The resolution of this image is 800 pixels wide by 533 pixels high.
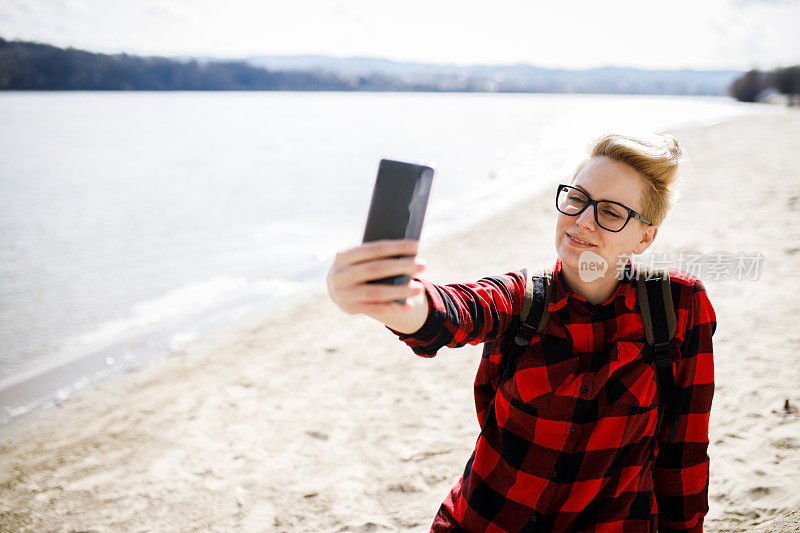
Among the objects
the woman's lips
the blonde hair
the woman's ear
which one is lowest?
the woman's lips

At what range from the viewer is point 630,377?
155 centimetres

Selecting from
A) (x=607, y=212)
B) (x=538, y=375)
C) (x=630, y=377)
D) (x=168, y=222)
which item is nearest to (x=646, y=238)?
(x=607, y=212)

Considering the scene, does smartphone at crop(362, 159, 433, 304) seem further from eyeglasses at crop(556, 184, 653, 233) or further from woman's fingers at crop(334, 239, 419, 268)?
eyeglasses at crop(556, 184, 653, 233)

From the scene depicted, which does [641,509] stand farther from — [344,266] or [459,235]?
[459,235]

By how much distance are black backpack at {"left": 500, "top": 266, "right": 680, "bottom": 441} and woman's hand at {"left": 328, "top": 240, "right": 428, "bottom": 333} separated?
0.68 m

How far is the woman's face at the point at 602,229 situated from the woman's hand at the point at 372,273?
796mm

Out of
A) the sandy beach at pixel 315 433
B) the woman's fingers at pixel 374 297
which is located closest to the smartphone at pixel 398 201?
the woman's fingers at pixel 374 297

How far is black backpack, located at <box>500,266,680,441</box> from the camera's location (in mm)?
1578

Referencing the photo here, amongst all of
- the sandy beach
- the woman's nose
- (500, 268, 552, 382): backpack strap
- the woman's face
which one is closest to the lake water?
the woman's face

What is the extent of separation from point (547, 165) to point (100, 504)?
923 inches

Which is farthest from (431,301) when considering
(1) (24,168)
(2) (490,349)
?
(1) (24,168)

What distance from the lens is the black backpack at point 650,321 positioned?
1578 millimetres

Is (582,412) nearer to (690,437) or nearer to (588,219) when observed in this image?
(690,437)

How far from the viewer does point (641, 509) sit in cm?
163
